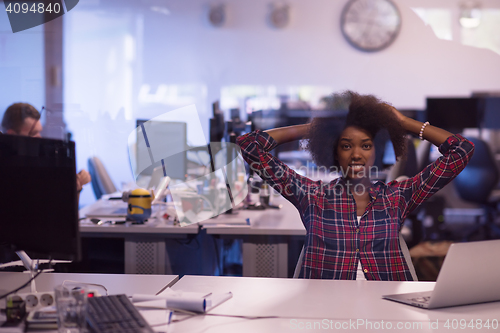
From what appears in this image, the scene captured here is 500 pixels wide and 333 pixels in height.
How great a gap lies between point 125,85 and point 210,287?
402cm

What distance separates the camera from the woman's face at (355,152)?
63.1 inches

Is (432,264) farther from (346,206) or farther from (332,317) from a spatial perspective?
(332,317)

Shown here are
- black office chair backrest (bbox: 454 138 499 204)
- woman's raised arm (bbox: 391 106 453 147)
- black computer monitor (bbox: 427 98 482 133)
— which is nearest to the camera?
woman's raised arm (bbox: 391 106 453 147)

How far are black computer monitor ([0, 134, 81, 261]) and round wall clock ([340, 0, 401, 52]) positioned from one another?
433 centimetres

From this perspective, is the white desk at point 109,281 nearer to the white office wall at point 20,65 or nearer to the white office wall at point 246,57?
the white office wall at point 20,65

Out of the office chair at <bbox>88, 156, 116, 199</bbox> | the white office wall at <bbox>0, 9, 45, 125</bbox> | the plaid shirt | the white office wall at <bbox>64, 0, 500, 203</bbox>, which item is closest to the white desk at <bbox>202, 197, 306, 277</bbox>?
the plaid shirt

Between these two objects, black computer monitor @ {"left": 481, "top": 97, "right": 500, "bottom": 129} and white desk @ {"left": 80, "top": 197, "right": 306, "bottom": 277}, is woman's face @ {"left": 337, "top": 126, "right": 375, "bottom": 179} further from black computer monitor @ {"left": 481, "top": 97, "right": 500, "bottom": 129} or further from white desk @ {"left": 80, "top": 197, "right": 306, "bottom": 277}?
black computer monitor @ {"left": 481, "top": 97, "right": 500, "bottom": 129}

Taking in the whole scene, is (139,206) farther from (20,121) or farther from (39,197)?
(39,197)

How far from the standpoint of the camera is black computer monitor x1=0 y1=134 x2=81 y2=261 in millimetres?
1090

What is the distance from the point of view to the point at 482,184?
13.4 ft

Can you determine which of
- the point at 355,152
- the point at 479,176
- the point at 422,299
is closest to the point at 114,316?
the point at 422,299

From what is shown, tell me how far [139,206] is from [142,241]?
0.17m

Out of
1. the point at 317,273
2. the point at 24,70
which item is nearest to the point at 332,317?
the point at 317,273

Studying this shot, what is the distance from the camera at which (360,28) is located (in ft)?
16.2
